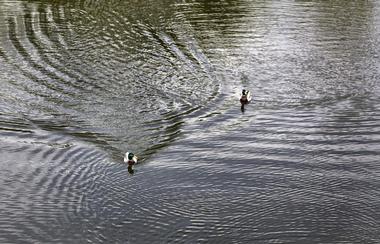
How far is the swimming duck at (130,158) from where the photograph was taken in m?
18.9

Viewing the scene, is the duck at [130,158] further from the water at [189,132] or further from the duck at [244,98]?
the duck at [244,98]

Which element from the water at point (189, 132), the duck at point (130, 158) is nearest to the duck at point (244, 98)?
the water at point (189, 132)

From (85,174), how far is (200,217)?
4.25 metres

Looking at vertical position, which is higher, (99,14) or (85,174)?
(99,14)

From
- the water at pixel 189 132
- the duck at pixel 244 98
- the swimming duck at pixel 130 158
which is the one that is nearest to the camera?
the water at pixel 189 132

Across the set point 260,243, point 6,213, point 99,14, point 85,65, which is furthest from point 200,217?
point 99,14

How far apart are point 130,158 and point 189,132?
347 centimetres

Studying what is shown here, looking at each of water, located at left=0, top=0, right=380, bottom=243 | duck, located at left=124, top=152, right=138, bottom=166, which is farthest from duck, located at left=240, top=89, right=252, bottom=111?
duck, located at left=124, top=152, right=138, bottom=166

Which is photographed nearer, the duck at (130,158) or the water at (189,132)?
the water at (189,132)

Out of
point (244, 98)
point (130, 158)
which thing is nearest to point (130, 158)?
point (130, 158)

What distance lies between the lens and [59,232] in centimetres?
1630

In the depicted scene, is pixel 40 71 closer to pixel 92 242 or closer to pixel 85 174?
pixel 85 174

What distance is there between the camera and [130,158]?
19016 millimetres

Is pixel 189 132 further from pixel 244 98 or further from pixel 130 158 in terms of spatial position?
pixel 130 158
